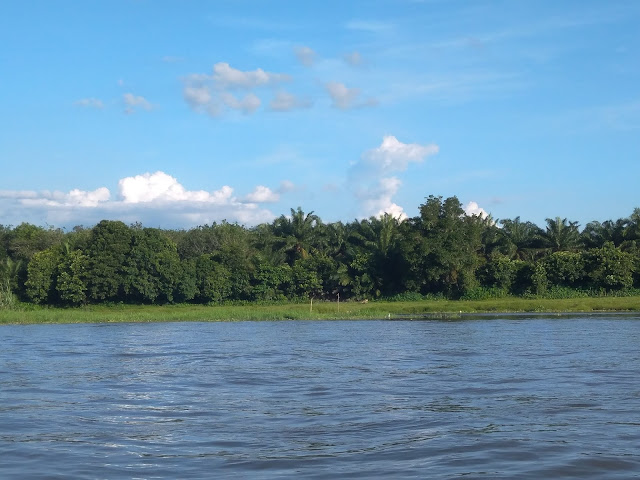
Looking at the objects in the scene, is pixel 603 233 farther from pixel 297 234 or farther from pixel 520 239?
pixel 297 234

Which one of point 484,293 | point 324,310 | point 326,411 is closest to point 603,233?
point 484,293

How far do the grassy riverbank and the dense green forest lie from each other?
2.02 m

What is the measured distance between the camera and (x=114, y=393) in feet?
59.3

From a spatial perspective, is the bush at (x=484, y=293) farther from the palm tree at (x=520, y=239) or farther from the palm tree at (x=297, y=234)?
the palm tree at (x=297, y=234)

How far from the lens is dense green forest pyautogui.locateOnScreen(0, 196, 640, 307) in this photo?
204ft

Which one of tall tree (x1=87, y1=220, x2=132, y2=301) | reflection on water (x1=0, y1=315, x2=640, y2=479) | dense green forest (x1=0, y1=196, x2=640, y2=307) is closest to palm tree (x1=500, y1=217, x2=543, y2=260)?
dense green forest (x1=0, y1=196, x2=640, y2=307)

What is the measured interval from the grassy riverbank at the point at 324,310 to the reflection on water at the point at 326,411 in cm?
1891

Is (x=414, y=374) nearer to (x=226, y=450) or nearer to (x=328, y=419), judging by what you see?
(x=328, y=419)

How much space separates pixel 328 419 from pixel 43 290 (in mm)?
54811

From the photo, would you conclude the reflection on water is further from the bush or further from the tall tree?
the bush

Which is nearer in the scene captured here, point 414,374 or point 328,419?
point 328,419

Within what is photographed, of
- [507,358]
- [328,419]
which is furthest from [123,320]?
[328,419]

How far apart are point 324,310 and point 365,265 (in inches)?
436

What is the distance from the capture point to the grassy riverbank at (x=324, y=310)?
49125mm
